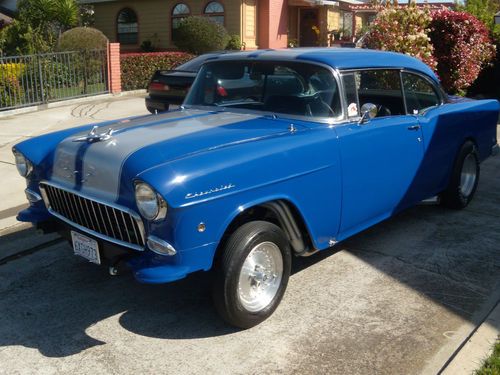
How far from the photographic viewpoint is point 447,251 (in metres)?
5.07

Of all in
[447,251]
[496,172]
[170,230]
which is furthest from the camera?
[496,172]

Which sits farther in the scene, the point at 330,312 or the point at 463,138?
the point at 463,138

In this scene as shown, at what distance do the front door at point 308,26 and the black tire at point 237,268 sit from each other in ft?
80.2

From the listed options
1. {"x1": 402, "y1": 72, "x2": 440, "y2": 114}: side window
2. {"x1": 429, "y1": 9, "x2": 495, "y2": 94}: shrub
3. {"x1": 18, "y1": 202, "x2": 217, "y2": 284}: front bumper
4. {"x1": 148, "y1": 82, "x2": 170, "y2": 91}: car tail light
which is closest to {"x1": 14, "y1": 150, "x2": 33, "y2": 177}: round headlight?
{"x1": 18, "y1": 202, "x2": 217, "y2": 284}: front bumper

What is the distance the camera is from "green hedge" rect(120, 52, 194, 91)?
16.2 m

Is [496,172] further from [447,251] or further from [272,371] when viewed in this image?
[272,371]

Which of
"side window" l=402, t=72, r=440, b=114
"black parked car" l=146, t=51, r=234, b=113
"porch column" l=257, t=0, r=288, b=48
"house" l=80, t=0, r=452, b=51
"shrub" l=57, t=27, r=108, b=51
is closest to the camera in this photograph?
"side window" l=402, t=72, r=440, b=114

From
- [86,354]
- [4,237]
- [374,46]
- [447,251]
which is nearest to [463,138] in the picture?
[447,251]

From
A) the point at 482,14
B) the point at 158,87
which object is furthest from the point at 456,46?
the point at 158,87

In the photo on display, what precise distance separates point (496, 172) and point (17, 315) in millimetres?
6490

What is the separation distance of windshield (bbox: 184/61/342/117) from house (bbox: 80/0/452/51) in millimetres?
18168

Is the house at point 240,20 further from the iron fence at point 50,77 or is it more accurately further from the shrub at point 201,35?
the iron fence at point 50,77

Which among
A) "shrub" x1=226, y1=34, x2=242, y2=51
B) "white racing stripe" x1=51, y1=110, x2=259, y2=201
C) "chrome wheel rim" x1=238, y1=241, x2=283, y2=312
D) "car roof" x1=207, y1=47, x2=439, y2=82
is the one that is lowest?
"chrome wheel rim" x1=238, y1=241, x2=283, y2=312

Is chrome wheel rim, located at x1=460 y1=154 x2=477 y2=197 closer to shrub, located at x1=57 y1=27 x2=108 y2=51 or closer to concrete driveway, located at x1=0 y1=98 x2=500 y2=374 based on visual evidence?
concrete driveway, located at x1=0 y1=98 x2=500 y2=374
